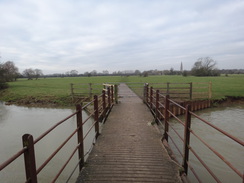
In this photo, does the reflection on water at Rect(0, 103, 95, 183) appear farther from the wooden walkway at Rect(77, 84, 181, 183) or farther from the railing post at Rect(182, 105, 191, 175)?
the railing post at Rect(182, 105, 191, 175)

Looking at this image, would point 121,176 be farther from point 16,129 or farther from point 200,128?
point 16,129

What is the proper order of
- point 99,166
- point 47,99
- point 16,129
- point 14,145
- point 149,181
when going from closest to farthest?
point 149,181 < point 99,166 < point 14,145 < point 16,129 < point 47,99

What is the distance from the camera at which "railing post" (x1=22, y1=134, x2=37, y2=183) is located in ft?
5.49

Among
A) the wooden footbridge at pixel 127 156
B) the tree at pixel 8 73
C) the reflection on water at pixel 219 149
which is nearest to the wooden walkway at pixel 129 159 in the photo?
the wooden footbridge at pixel 127 156

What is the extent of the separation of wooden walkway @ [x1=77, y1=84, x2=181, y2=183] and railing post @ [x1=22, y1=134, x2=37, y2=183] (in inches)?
45.9

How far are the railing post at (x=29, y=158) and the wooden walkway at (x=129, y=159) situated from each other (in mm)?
1167

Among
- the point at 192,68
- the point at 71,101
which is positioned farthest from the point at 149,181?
the point at 192,68

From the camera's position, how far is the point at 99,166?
3.16 meters

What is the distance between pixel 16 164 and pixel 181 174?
4.60m

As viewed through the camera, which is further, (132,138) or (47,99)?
(47,99)

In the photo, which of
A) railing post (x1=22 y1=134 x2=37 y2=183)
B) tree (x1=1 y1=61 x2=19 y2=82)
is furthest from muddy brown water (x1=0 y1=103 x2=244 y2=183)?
Result: tree (x1=1 y1=61 x2=19 y2=82)

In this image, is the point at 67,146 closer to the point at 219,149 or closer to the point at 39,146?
the point at 39,146

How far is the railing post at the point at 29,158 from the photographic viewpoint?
1.67 metres

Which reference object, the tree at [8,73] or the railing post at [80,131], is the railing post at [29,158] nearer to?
the railing post at [80,131]
